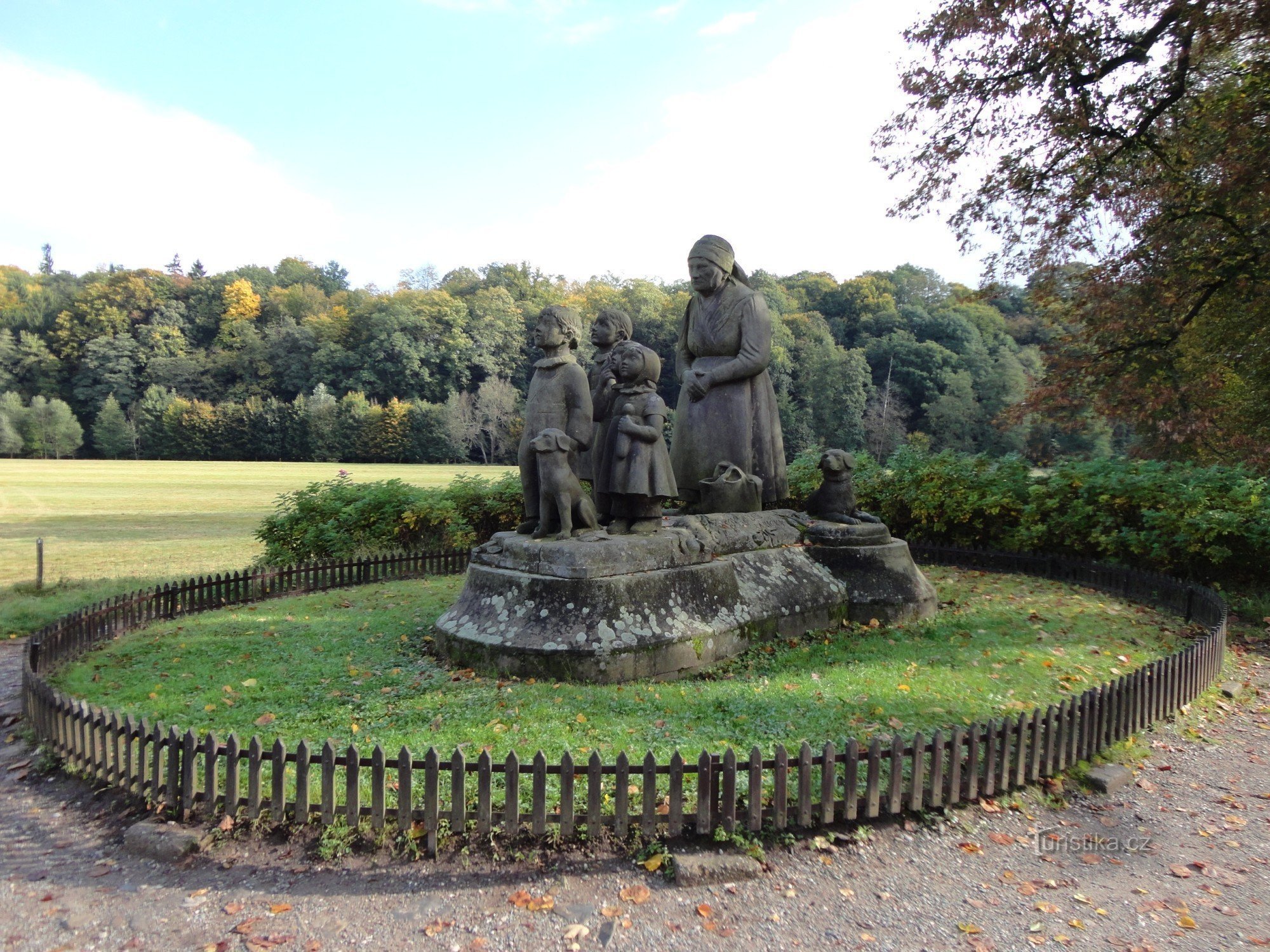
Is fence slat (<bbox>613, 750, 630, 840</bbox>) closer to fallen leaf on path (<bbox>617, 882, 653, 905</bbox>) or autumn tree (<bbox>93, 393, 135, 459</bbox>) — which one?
fallen leaf on path (<bbox>617, 882, 653, 905</bbox>)

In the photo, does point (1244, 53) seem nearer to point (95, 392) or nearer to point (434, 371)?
point (434, 371)

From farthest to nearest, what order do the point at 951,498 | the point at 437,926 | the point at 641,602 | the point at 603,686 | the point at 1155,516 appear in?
the point at 951,498 < the point at 1155,516 < the point at 641,602 < the point at 603,686 < the point at 437,926

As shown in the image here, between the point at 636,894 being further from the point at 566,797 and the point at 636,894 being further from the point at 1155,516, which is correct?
the point at 1155,516

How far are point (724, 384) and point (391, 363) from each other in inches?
2069

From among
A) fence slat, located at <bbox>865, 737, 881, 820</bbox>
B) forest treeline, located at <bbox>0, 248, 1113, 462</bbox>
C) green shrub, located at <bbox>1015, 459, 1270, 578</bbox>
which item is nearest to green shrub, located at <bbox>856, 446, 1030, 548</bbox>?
green shrub, located at <bbox>1015, 459, 1270, 578</bbox>

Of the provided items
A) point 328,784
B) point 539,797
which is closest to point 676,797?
point 539,797

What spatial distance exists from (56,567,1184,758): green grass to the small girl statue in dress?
1720 millimetres

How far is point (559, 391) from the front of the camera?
713 centimetres

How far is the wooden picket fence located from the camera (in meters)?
3.96

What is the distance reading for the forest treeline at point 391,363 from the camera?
4331cm

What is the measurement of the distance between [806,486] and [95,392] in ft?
200

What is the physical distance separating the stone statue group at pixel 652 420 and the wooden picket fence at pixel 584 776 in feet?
9.59

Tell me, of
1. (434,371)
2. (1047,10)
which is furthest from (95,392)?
(1047,10)

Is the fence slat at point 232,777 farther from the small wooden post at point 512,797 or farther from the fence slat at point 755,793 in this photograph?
the fence slat at point 755,793
